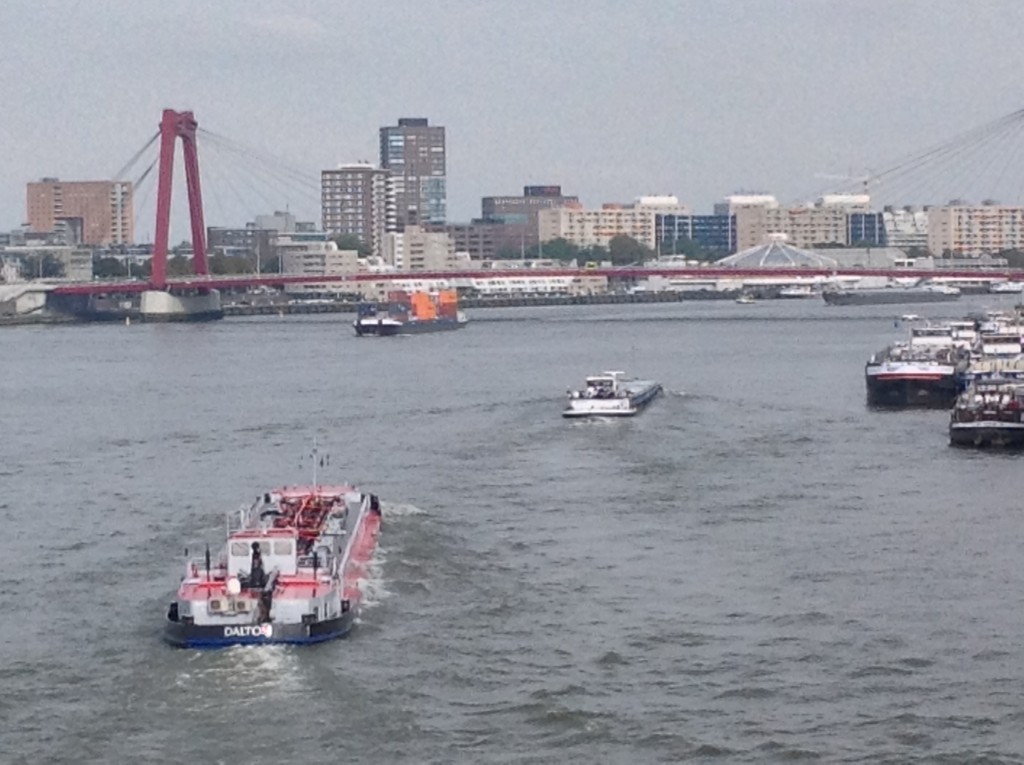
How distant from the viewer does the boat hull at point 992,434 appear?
14.7 metres

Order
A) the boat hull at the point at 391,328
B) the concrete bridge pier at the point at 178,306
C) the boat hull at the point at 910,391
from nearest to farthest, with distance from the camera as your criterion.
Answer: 1. the boat hull at the point at 910,391
2. the boat hull at the point at 391,328
3. the concrete bridge pier at the point at 178,306

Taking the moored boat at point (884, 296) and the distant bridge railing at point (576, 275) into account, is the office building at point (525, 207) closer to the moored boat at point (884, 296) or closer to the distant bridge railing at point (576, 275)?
the moored boat at point (884, 296)

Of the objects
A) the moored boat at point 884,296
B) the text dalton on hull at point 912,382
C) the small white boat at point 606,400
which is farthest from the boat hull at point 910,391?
the moored boat at point 884,296

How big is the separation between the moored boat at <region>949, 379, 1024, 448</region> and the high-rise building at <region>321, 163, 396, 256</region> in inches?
2836

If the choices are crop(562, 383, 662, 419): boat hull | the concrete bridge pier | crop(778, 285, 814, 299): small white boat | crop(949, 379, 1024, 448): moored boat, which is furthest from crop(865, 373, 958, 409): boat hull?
crop(778, 285, 814, 299): small white boat

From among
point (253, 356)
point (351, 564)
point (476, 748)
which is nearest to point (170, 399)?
point (253, 356)

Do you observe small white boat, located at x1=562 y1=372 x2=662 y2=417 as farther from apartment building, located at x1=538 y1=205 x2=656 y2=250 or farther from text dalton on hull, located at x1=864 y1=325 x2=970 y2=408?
apartment building, located at x1=538 y1=205 x2=656 y2=250

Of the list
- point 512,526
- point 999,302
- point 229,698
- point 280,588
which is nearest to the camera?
point 229,698

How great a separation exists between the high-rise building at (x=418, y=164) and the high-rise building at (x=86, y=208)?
43.1ft

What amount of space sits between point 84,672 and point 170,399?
1223cm

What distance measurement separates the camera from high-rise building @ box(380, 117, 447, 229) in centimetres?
9425

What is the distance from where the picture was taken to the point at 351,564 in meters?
9.63

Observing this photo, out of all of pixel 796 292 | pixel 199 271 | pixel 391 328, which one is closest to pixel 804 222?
pixel 796 292

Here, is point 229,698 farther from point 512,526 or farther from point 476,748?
point 512,526
